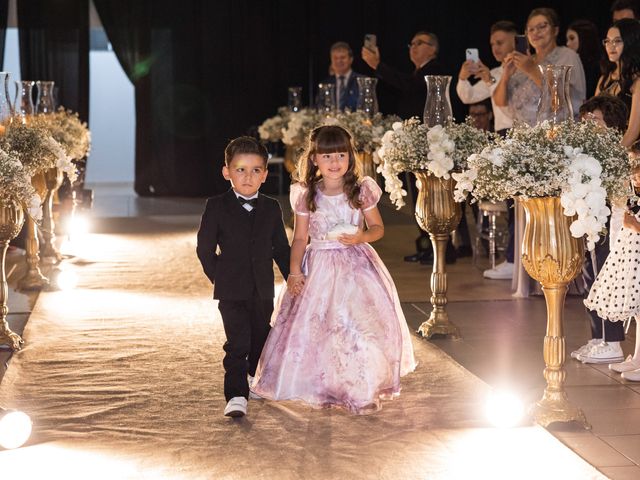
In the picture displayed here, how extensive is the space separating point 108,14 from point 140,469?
12.5 m

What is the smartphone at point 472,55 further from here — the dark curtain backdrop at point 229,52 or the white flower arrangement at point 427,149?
the dark curtain backdrop at point 229,52

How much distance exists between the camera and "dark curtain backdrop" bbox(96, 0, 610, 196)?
1583cm

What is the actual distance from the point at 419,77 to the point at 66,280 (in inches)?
129

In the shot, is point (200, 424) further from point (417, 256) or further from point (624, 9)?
point (417, 256)

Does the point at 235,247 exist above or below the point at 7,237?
above

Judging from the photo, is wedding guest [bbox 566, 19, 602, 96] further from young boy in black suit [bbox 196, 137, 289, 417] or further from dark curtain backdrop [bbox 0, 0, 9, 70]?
dark curtain backdrop [bbox 0, 0, 9, 70]

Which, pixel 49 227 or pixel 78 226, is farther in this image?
pixel 78 226

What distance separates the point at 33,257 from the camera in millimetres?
8648

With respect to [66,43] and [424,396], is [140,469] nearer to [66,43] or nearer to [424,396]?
[424,396]

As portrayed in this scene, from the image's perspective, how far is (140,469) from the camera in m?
4.36

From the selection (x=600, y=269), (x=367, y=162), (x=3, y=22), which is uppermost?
(x=3, y=22)

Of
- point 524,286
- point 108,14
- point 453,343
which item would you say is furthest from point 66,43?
point 453,343

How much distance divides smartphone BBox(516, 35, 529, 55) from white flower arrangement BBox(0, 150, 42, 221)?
3.17 metres

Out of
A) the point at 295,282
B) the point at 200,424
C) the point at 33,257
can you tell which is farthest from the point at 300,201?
the point at 33,257
